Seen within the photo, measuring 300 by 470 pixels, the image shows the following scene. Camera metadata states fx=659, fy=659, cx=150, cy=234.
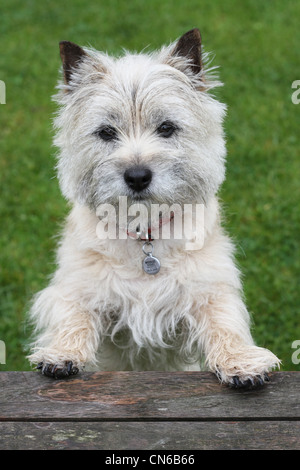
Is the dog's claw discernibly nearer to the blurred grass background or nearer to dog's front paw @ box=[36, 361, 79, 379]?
dog's front paw @ box=[36, 361, 79, 379]

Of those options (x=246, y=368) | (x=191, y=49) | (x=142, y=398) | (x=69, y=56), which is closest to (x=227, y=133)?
(x=191, y=49)

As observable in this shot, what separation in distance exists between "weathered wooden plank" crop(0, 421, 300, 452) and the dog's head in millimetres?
1053

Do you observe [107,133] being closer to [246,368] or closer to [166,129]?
[166,129]

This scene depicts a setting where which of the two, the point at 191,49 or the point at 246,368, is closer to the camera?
the point at 246,368

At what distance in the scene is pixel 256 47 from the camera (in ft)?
26.3

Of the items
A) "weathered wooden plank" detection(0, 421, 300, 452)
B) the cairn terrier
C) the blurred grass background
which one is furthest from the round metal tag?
the blurred grass background

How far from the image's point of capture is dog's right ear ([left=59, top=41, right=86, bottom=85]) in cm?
333

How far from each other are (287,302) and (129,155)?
2288mm

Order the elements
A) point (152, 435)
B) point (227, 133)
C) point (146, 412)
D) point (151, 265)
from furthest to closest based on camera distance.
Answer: point (227, 133), point (151, 265), point (146, 412), point (152, 435)

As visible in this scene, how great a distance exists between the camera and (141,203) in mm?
3113

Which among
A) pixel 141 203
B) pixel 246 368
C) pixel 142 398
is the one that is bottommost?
pixel 142 398

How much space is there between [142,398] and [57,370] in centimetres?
43

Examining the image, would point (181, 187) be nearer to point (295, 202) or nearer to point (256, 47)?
point (295, 202)

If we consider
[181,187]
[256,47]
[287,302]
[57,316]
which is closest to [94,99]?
[181,187]
